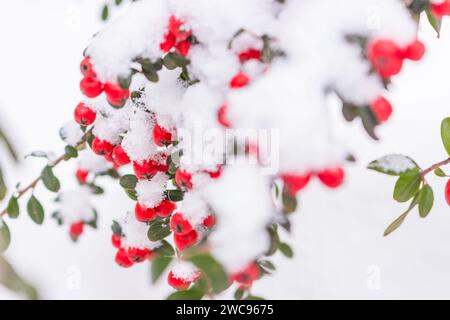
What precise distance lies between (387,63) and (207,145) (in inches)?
9.0

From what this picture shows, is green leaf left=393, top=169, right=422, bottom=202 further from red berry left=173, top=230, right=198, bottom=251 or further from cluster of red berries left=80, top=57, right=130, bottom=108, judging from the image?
cluster of red berries left=80, top=57, right=130, bottom=108

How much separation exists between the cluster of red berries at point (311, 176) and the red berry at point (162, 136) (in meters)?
0.24

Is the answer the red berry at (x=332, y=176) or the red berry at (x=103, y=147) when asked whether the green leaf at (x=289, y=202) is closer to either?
the red berry at (x=332, y=176)

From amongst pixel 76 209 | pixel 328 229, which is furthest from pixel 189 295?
pixel 328 229

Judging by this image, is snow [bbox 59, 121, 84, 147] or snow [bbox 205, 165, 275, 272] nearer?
snow [bbox 205, 165, 275, 272]

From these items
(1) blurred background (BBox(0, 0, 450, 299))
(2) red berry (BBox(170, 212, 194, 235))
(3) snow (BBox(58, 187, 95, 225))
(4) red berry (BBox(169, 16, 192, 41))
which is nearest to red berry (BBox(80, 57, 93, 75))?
(4) red berry (BBox(169, 16, 192, 41))

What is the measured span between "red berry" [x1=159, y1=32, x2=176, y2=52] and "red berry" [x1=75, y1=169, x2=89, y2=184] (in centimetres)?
66

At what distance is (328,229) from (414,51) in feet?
3.21

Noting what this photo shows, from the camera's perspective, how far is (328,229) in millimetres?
1521

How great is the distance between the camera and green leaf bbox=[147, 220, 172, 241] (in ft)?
2.89

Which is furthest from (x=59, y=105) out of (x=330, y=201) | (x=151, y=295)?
(x=330, y=201)

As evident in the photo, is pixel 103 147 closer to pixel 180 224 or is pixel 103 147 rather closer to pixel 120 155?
pixel 120 155

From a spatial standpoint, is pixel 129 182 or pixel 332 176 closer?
pixel 332 176

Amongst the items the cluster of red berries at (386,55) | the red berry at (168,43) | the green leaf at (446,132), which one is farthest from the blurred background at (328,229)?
the cluster of red berries at (386,55)
